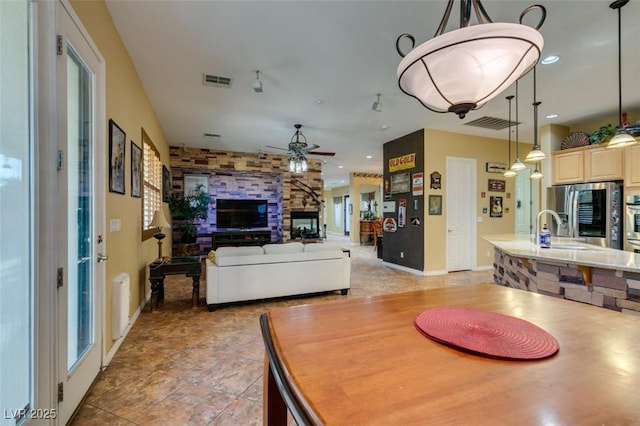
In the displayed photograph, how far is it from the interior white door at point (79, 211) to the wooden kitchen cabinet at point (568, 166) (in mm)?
6364

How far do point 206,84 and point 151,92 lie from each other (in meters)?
0.91

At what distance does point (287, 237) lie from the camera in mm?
7715

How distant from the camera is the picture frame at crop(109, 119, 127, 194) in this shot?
238 centimetres

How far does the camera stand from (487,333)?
968mm

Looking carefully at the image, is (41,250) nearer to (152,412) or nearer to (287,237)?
(152,412)

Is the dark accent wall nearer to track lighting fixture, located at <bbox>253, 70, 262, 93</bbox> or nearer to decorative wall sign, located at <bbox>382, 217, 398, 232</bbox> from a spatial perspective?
decorative wall sign, located at <bbox>382, 217, 398, 232</bbox>

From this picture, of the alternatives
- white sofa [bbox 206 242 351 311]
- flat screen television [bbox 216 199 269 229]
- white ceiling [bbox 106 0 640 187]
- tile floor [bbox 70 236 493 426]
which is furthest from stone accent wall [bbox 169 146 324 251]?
tile floor [bbox 70 236 493 426]

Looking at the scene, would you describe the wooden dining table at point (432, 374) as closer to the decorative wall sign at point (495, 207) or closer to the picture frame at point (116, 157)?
the picture frame at point (116, 157)

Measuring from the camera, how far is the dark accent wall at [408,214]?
18.2ft

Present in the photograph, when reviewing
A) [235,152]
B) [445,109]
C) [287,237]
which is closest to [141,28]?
[445,109]

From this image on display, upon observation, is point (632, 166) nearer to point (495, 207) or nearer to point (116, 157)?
point (495, 207)

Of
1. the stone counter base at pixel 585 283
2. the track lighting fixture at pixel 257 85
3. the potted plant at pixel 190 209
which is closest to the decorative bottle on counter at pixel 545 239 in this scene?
the stone counter base at pixel 585 283

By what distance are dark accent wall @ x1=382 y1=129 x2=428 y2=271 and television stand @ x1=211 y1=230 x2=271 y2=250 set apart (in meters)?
3.24

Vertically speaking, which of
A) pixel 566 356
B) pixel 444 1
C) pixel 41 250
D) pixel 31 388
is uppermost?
pixel 444 1
